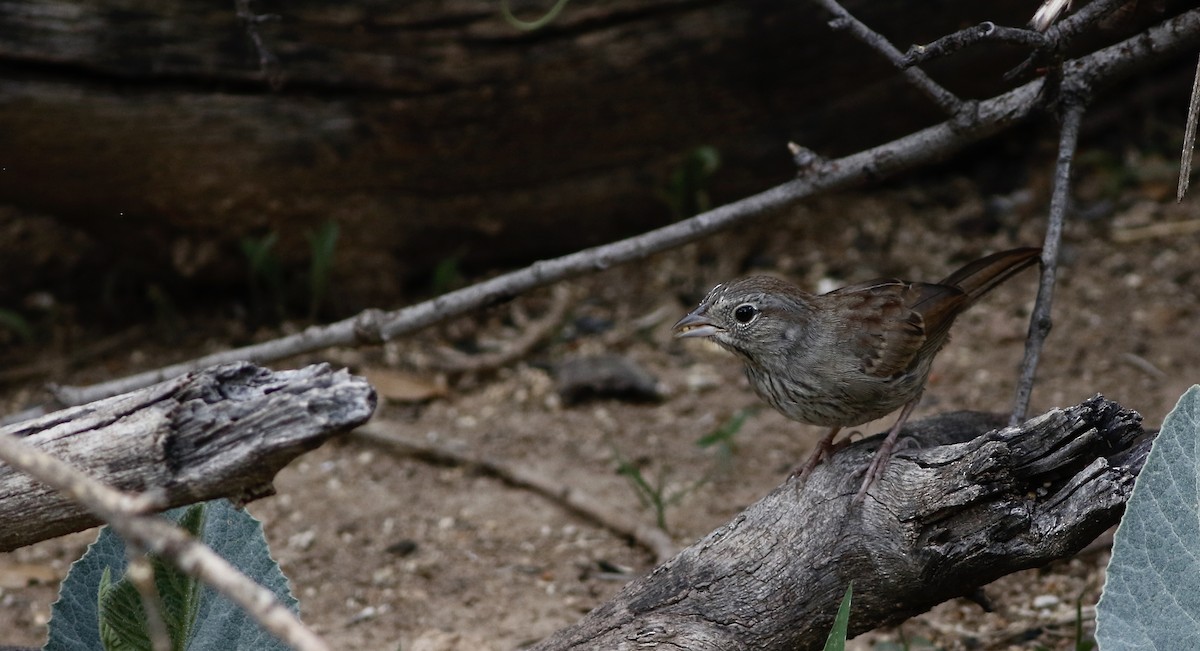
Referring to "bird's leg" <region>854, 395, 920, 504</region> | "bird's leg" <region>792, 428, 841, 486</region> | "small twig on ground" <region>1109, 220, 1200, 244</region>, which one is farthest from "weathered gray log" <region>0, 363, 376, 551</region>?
"small twig on ground" <region>1109, 220, 1200, 244</region>

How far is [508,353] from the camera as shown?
5957mm

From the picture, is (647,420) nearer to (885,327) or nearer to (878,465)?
(885,327)

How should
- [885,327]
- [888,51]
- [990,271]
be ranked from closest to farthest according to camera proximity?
[888,51], [885,327], [990,271]

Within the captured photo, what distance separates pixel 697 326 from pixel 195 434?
213 cm

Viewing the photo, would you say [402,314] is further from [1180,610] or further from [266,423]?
[1180,610]

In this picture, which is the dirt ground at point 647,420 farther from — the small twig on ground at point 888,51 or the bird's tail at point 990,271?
the small twig on ground at point 888,51

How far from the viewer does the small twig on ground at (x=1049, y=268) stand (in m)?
3.25

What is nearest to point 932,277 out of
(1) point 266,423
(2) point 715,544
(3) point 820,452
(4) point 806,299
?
(4) point 806,299

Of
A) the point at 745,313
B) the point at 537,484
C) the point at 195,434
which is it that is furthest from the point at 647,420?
the point at 195,434

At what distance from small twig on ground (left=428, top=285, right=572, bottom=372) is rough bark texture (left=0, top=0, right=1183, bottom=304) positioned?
459 millimetres

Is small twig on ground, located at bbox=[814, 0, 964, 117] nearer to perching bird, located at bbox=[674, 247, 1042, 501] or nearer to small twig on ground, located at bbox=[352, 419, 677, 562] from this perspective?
perching bird, located at bbox=[674, 247, 1042, 501]

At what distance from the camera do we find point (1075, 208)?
262 inches

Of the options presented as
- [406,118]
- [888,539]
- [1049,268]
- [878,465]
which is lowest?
[888,539]

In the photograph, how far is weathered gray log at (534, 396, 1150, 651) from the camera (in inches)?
105
